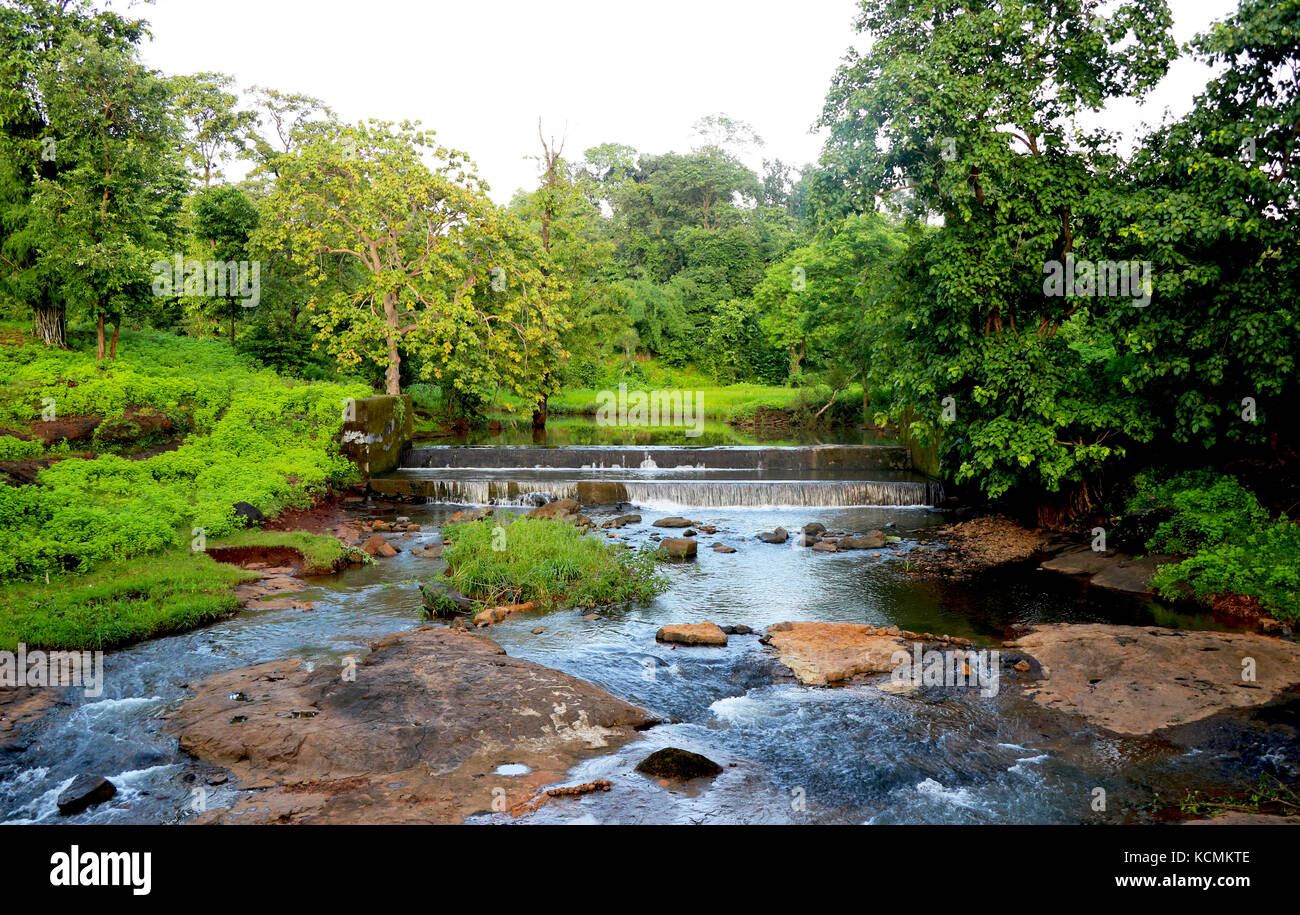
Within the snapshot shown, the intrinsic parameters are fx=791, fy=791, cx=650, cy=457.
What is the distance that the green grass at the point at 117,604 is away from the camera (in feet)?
29.3

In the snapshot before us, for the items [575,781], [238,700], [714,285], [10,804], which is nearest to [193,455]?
[238,700]

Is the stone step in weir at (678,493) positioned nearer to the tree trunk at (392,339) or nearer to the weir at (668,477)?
the weir at (668,477)

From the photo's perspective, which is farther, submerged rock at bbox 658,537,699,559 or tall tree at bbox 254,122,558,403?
tall tree at bbox 254,122,558,403

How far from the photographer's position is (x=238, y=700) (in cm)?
749

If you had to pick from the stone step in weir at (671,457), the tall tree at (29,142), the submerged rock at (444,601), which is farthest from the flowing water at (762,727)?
the tall tree at (29,142)

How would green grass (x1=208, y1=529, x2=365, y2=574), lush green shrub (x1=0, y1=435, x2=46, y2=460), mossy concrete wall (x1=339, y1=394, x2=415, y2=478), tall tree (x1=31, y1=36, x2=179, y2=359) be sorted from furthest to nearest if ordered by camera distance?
mossy concrete wall (x1=339, y1=394, x2=415, y2=478), tall tree (x1=31, y1=36, x2=179, y2=359), lush green shrub (x1=0, y1=435, x2=46, y2=460), green grass (x1=208, y1=529, x2=365, y2=574)

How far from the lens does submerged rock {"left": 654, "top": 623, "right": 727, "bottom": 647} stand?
32.3 feet

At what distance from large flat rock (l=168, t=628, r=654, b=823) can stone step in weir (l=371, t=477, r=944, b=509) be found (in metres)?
11.4

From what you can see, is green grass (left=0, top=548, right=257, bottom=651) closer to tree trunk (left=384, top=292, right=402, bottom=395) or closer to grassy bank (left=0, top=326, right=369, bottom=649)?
grassy bank (left=0, top=326, right=369, bottom=649)

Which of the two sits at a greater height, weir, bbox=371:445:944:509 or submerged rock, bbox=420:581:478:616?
weir, bbox=371:445:944:509

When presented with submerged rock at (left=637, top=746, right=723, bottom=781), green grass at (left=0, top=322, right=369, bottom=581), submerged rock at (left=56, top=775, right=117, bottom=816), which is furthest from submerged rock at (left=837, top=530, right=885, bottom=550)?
submerged rock at (left=56, top=775, right=117, bottom=816)

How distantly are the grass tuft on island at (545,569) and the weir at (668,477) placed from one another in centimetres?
643

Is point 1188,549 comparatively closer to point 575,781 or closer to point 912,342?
point 912,342
